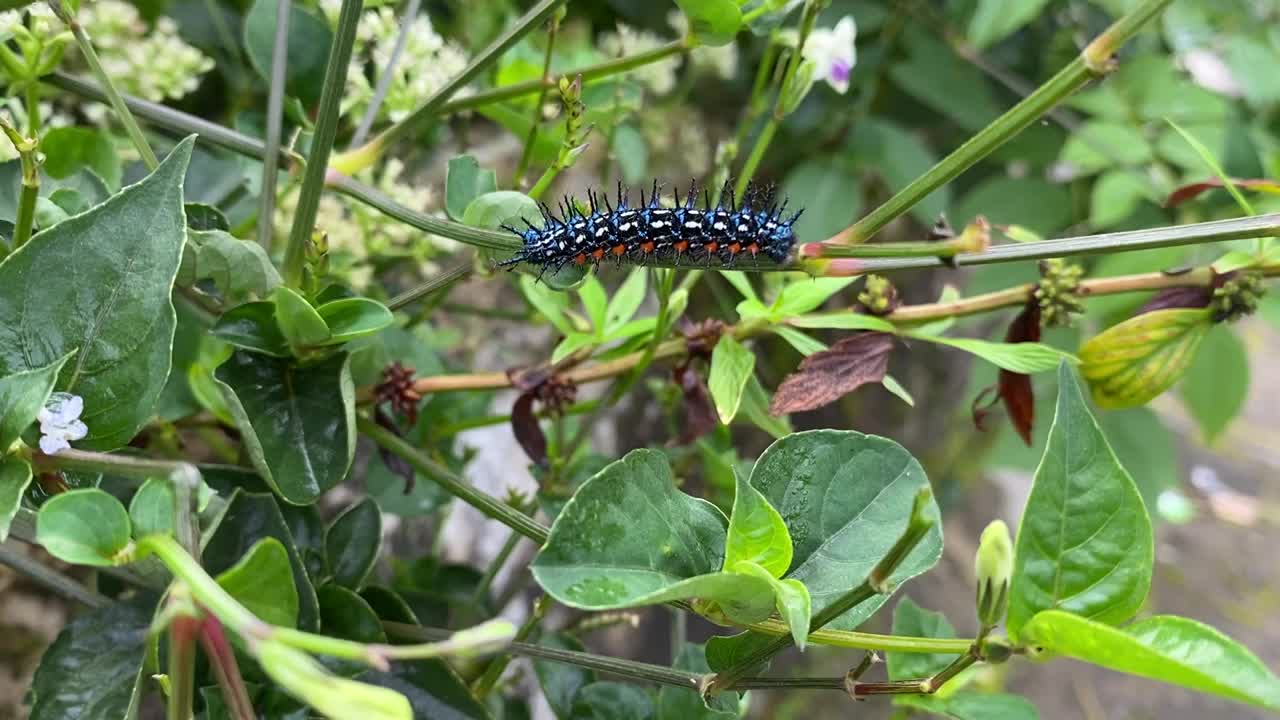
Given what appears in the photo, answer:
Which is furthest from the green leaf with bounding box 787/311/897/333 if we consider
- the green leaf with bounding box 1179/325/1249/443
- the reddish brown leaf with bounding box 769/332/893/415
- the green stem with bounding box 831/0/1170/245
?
the green leaf with bounding box 1179/325/1249/443

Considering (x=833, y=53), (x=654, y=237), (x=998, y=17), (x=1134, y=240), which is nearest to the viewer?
(x=1134, y=240)

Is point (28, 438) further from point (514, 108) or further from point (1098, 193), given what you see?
point (1098, 193)

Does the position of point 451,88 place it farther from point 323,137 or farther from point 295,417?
point 295,417

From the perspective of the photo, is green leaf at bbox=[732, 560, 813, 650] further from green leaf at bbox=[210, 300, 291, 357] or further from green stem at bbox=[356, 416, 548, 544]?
green leaf at bbox=[210, 300, 291, 357]

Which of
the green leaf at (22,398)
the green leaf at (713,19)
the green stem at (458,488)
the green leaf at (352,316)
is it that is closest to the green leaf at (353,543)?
the green stem at (458,488)

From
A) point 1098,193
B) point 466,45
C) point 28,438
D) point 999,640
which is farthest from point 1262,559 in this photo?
point 28,438

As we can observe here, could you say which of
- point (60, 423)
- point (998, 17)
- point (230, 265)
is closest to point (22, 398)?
point (60, 423)
